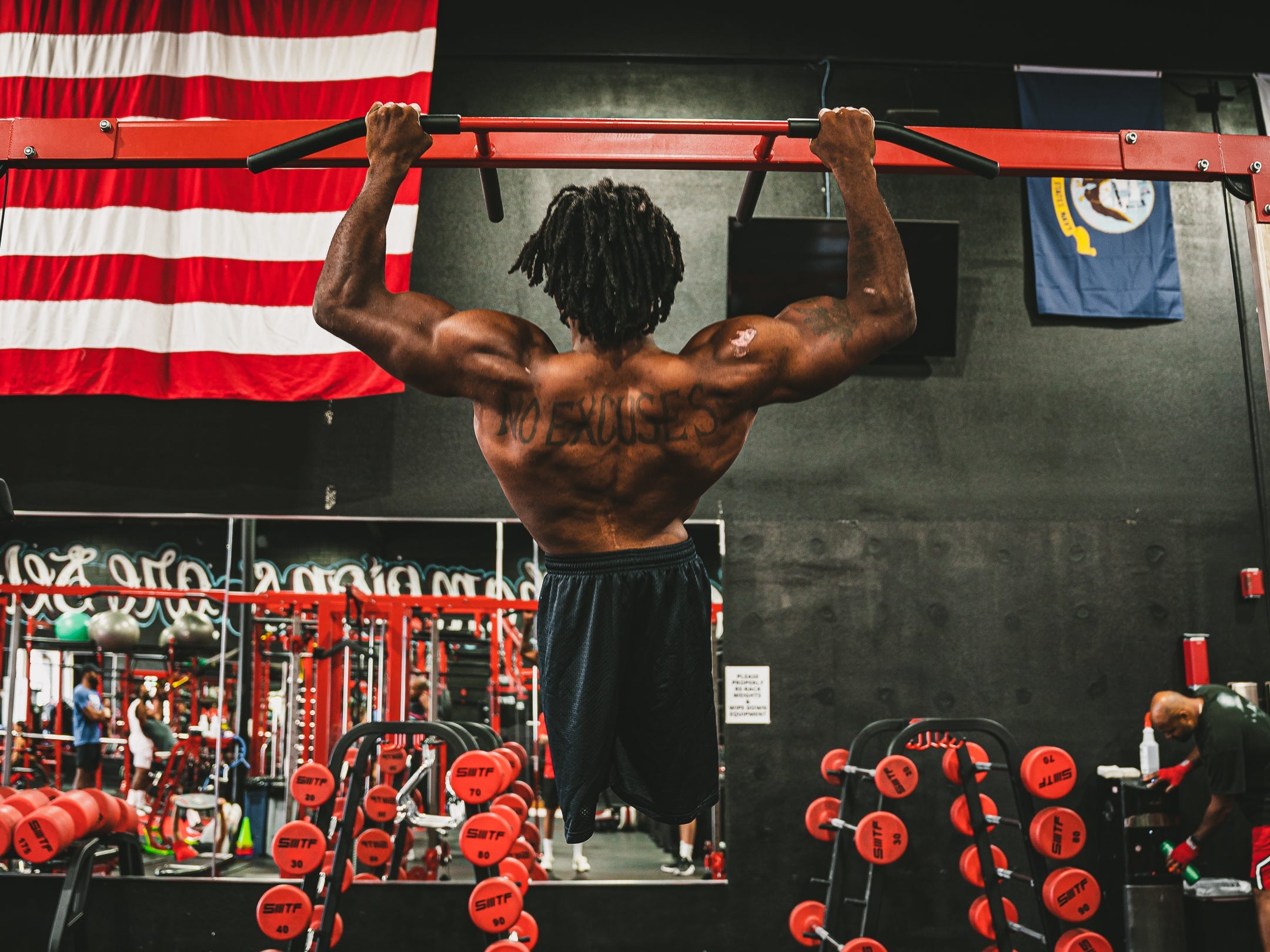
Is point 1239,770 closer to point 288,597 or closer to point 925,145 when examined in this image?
point 925,145

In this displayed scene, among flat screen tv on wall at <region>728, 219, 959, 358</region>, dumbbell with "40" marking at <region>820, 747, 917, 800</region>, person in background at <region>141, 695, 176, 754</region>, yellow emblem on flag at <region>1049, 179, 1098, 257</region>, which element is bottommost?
dumbbell with "40" marking at <region>820, 747, 917, 800</region>

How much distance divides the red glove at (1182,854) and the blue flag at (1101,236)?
9.66 feet

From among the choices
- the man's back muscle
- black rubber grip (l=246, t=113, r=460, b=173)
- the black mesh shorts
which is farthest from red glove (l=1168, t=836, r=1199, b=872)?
black rubber grip (l=246, t=113, r=460, b=173)

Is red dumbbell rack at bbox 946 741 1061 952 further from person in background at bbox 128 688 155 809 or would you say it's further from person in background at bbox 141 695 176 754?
person in background at bbox 128 688 155 809

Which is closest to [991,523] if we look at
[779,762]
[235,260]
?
[779,762]

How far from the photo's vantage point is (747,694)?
5.59 m

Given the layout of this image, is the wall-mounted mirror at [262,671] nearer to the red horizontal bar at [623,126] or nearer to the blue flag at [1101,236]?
the blue flag at [1101,236]

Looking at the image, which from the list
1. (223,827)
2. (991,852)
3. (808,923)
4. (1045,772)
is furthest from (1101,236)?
(223,827)

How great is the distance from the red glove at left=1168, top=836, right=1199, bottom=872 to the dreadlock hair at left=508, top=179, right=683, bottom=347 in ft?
14.7

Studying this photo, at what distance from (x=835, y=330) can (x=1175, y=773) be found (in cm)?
433

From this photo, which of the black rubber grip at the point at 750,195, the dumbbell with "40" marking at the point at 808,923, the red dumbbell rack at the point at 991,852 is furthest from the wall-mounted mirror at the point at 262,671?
the black rubber grip at the point at 750,195

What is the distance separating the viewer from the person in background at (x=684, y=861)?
5.38m

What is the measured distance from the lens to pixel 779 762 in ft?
18.1

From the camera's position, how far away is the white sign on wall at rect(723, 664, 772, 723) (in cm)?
557
